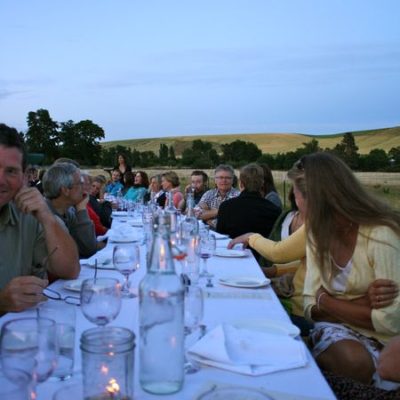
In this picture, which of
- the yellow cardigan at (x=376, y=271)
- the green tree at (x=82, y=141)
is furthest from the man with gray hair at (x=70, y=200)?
the green tree at (x=82, y=141)

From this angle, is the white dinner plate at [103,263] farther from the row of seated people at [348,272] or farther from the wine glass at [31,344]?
the wine glass at [31,344]

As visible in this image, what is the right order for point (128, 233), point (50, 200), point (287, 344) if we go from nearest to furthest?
point (287, 344), point (50, 200), point (128, 233)

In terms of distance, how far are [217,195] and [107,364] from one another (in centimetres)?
578

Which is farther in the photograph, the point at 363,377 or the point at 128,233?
the point at 128,233

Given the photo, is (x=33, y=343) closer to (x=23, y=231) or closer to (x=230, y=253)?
(x=23, y=231)

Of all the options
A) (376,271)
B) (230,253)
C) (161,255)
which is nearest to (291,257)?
(230,253)

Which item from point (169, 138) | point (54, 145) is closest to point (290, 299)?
point (54, 145)

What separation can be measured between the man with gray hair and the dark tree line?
16.9 meters

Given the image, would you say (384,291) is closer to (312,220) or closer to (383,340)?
(383,340)

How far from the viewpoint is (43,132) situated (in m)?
36.9

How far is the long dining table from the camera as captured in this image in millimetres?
1184

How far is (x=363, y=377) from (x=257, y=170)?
2.87 metres

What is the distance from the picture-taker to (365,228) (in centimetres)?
231

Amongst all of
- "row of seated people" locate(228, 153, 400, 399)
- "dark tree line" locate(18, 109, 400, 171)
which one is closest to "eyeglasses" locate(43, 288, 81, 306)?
"row of seated people" locate(228, 153, 400, 399)
